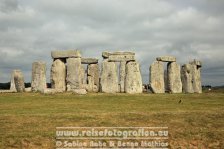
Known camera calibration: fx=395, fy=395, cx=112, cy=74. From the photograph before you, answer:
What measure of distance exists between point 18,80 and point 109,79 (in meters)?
8.78

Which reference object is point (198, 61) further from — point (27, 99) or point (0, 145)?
point (0, 145)

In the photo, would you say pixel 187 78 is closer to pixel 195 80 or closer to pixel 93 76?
pixel 195 80

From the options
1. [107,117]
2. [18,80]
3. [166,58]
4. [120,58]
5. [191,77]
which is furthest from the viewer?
[191,77]

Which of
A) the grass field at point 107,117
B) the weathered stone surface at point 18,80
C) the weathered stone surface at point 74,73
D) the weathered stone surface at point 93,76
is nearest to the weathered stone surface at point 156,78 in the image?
the weathered stone surface at point 93,76

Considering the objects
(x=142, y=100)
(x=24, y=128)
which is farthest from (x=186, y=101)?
(x=24, y=128)

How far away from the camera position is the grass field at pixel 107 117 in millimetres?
17434

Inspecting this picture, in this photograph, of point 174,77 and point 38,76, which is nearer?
point 38,76

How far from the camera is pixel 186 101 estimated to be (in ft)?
92.6

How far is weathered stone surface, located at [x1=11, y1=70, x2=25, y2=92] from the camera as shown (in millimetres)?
37097

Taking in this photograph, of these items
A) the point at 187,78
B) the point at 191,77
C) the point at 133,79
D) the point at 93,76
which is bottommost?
the point at 133,79

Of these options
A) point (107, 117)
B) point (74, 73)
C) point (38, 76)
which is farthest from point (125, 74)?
point (107, 117)

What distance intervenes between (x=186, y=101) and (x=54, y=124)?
12315 mm

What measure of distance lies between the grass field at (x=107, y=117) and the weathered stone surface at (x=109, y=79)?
22.6 feet

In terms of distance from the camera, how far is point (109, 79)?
116ft
